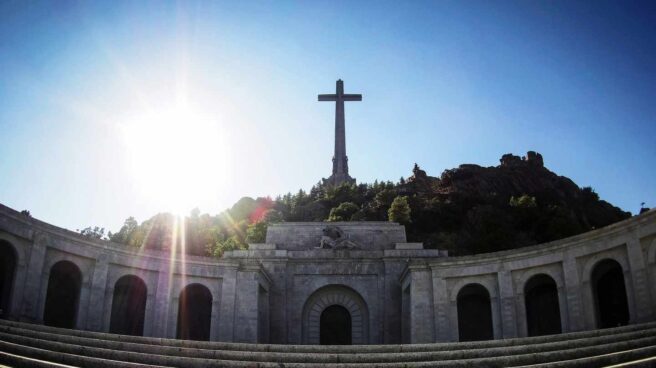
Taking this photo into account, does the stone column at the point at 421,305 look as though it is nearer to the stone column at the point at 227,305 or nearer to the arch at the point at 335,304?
the arch at the point at 335,304

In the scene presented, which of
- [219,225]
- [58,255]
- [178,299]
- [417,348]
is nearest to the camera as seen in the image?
[417,348]

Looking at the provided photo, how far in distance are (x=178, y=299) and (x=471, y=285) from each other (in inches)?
609

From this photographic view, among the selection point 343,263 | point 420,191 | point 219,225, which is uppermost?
point 420,191

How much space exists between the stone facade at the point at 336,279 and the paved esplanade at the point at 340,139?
29.1 meters

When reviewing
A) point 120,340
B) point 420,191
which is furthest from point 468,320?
point 420,191

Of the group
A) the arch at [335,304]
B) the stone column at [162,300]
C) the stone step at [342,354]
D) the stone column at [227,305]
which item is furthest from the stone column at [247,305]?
the stone step at [342,354]

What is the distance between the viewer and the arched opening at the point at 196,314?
34.3 meters

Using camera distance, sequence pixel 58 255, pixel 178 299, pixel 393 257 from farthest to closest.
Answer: pixel 393 257 < pixel 178 299 < pixel 58 255

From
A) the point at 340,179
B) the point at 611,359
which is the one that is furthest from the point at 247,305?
the point at 340,179

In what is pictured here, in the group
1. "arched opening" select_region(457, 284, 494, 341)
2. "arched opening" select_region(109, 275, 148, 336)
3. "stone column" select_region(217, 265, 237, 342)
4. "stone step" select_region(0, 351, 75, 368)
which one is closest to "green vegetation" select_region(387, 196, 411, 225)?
"arched opening" select_region(457, 284, 494, 341)

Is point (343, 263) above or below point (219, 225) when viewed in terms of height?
below

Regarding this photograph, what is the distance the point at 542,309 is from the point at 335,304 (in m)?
11.5

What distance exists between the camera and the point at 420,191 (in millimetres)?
81938

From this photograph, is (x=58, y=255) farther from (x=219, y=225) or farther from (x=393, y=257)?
(x=219, y=225)
